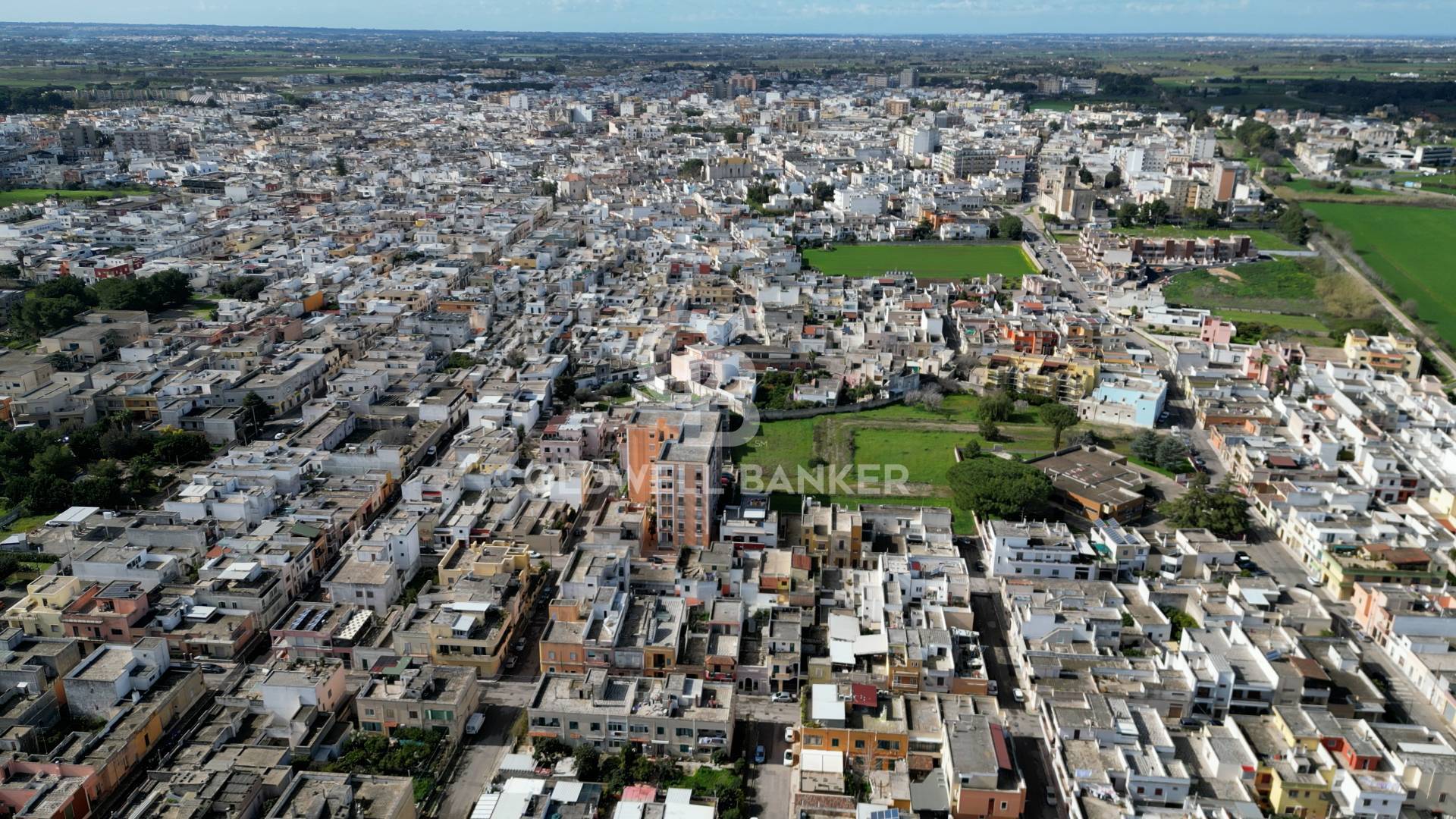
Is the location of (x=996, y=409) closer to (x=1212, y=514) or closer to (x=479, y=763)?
(x=1212, y=514)

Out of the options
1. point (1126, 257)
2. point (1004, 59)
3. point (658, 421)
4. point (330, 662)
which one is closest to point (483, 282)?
point (658, 421)

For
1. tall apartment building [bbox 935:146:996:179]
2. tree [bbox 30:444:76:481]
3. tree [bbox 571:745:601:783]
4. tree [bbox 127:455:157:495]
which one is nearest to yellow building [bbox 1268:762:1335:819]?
tree [bbox 571:745:601:783]

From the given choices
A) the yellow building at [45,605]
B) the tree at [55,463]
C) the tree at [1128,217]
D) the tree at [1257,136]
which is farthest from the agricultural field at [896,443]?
the tree at [1257,136]

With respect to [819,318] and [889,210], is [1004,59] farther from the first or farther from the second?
[819,318]

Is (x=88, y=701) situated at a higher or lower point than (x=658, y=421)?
lower

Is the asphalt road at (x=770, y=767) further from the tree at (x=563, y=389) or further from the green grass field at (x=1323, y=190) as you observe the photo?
the green grass field at (x=1323, y=190)

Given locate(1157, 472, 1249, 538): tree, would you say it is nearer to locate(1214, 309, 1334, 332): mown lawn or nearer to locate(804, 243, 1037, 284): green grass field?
locate(1214, 309, 1334, 332): mown lawn
